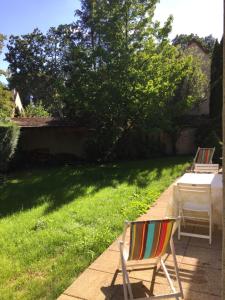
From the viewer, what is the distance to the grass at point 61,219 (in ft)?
16.2

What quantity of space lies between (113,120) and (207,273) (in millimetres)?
12774

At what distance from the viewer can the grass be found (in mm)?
4949

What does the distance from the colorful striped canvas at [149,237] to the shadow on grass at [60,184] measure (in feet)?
15.7

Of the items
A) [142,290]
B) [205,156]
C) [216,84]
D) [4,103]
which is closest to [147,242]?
[142,290]

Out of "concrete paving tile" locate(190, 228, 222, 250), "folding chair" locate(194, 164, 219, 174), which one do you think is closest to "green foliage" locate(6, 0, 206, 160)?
"folding chair" locate(194, 164, 219, 174)

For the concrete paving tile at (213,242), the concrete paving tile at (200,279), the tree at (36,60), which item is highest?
the tree at (36,60)

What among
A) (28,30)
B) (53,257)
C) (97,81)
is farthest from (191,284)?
(28,30)

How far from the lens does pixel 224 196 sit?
1713mm

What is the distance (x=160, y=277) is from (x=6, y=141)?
11405 millimetres

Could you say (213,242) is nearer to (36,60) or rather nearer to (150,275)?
(150,275)

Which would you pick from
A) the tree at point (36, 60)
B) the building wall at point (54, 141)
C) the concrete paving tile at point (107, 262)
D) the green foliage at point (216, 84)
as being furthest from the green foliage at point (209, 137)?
the tree at point (36, 60)

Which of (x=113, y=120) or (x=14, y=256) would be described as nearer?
(x=14, y=256)

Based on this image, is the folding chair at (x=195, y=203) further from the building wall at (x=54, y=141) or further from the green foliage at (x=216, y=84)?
the green foliage at (x=216, y=84)

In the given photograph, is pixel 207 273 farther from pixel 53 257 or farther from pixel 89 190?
pixel 89 190
